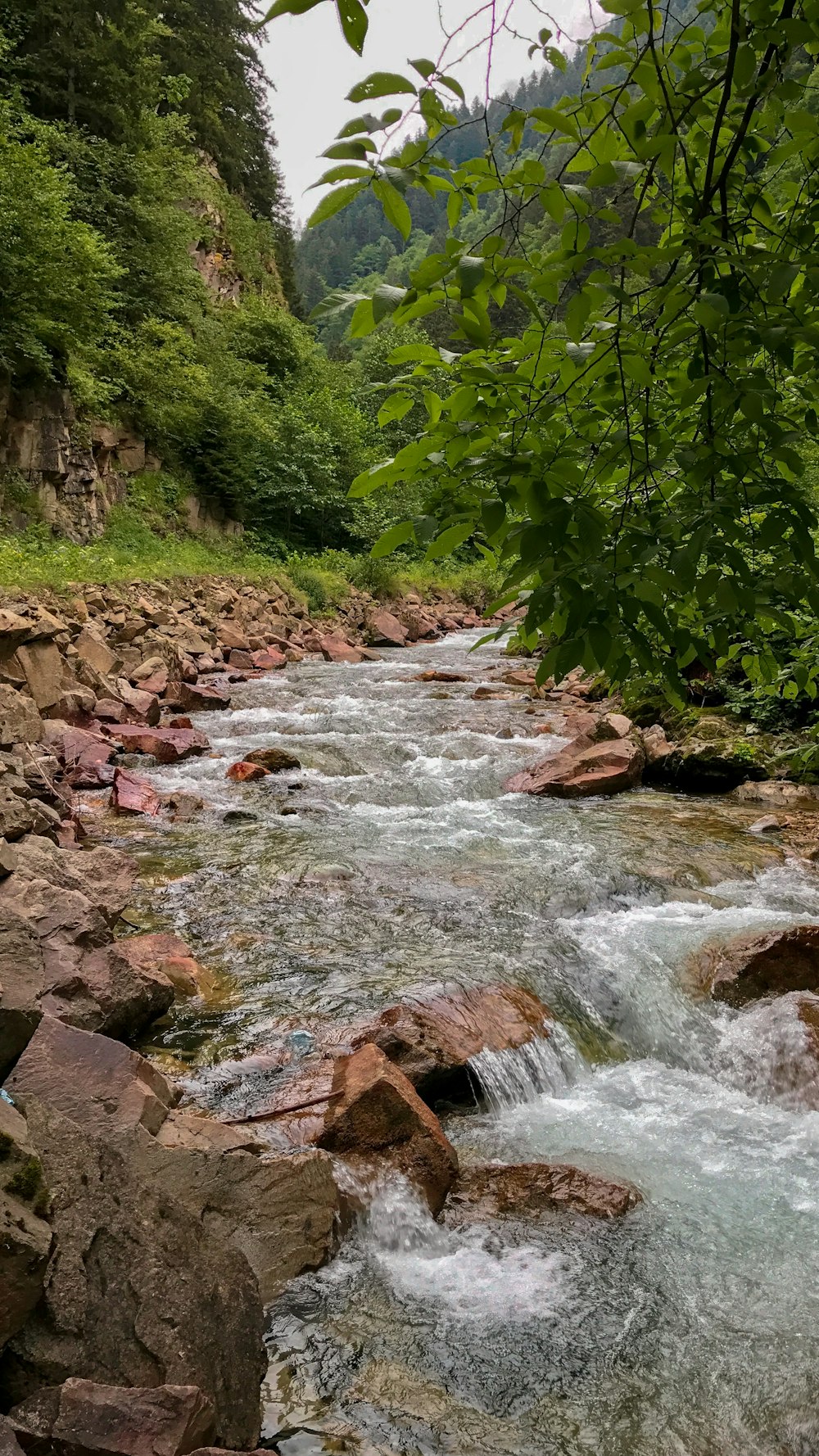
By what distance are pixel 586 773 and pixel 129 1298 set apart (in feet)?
27.0

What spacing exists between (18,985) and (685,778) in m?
9.15

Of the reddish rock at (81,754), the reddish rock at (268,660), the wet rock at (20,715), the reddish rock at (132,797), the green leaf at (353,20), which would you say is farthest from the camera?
the reddish rock at (268,660)

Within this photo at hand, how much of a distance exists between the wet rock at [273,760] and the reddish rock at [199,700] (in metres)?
3.12

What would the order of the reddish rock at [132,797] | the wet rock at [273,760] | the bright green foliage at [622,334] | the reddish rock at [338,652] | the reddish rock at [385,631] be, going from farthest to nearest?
1. the reddish rock at [385,631]
2. the reddish rock at [338,652]
3. the wet rock at [273,760]
4. the reddish rock at [132,797]
5. the bright green foliage at [622,334]

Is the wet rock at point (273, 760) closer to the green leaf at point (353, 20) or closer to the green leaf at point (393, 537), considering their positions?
the green leaf at point (393, 537)

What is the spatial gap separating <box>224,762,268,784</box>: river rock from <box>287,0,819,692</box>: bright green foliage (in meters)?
8.13

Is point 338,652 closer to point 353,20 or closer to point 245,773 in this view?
point 245,773

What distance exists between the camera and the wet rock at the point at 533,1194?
369 centimetres

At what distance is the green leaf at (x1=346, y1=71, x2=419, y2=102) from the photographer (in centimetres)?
136

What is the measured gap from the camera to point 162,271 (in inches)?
956

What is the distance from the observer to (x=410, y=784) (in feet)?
33.4

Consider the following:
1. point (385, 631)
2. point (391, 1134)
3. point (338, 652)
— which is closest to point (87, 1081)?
point (391, 1134)

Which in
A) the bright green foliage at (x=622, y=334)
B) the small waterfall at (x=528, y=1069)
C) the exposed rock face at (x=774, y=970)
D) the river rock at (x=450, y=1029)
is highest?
the bright green foliage at (x=622, y=334)

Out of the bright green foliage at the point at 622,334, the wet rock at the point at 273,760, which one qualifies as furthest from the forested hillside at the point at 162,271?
the bright green foliage at the point at 622,334
